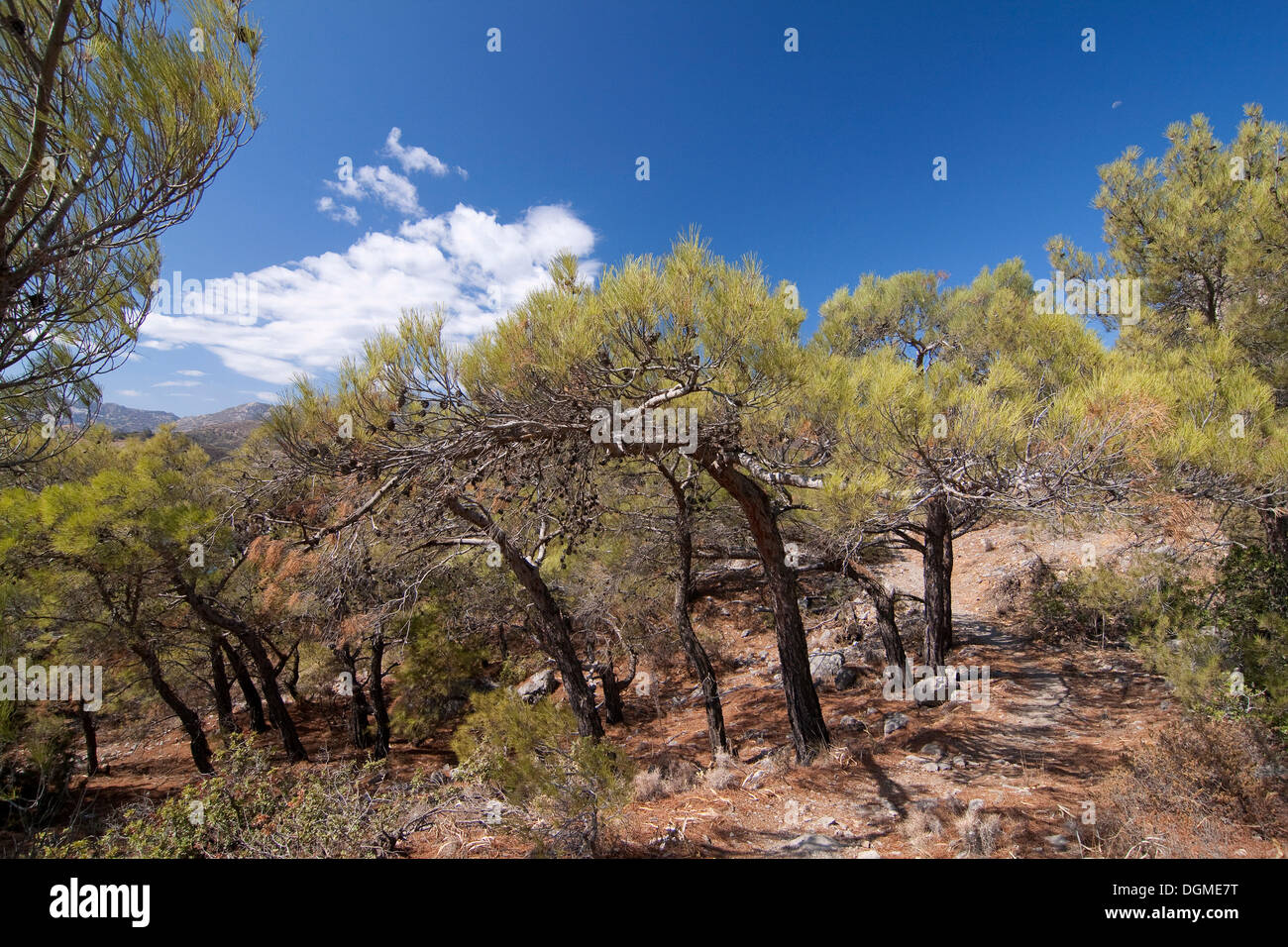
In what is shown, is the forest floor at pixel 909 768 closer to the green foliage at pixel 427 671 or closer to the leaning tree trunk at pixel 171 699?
the leaning tree trunk at pixel 171 699

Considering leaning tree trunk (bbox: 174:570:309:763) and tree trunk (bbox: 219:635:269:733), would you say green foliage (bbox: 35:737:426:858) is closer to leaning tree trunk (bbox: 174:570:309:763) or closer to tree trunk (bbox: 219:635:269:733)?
leaning tree trunk (bbox: 174:570:309:763)

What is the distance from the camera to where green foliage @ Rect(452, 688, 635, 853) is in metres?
3.20

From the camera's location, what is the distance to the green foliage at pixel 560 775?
3.20 metres

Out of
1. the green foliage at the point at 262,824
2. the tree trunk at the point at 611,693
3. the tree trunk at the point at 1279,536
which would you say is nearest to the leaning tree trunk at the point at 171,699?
the green foliage at the point at 262,824

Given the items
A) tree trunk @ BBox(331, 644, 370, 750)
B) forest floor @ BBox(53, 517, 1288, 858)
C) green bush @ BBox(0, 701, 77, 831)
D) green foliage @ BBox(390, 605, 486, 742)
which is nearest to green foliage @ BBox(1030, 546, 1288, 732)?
forest floor @ BBox(53, 517, 1288, 858)

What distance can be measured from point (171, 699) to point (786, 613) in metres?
10.9

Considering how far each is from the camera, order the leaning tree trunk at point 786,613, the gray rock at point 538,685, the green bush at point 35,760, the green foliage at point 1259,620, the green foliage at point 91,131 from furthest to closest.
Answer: the gray rock at point 538,685
the green bush at point 35,760
the leaning tree trunk at point 786,613
the green foliage at point 1259,620
the green foliage at point 91,131

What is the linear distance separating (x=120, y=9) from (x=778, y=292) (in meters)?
4.04

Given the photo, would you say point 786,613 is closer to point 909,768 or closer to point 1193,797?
point 909,768

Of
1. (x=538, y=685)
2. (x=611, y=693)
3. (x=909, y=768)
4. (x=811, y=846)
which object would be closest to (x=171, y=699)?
(x=538, y=685)

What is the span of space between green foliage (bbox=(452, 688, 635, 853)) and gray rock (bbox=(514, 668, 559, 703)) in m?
7.38

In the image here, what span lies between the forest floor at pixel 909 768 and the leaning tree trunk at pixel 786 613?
285 millimetres

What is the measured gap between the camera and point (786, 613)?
4801 millimetres
